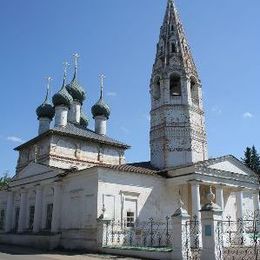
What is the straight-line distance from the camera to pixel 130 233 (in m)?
19.6

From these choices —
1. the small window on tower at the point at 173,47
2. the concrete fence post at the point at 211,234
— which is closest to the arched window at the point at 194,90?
the small window on tower at the point at 173,47

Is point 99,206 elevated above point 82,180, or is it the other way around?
point 82,180

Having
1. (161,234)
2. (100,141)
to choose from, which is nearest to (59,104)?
(100,141)

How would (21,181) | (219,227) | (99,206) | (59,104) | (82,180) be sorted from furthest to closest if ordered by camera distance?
(59,104) → (21,181) → (82,180) → (99,206) → (219,227)

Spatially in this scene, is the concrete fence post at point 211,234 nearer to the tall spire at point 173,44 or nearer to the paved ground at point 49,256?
the paved ground at point 49,256

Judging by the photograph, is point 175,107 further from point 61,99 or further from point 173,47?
point 61,99

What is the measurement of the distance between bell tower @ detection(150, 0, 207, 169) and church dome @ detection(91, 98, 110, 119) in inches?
Answer: 187

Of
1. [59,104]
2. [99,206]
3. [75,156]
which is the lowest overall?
[99,206]

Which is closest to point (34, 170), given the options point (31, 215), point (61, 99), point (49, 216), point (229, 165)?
point (31, 215)

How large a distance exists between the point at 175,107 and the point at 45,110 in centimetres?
1115

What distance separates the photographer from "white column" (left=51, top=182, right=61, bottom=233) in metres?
21.5

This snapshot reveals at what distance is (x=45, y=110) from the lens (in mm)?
30547

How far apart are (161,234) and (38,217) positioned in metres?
7.96

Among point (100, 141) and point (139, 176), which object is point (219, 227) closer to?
point (139, 176)
